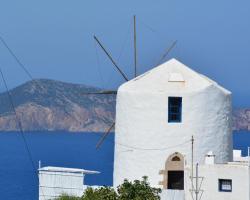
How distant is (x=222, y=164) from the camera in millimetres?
36500

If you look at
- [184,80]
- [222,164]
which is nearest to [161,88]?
[184,80]

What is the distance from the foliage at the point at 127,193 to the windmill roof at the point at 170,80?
172 inches

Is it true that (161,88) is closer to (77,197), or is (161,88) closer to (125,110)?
(125,110)

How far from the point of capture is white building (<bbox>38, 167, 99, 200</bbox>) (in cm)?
3969

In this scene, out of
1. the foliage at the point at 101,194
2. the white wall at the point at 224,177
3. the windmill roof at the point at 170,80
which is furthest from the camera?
the windmill roof at the point at 170,80

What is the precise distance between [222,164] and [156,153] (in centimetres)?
313

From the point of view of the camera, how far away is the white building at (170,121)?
1507 inches

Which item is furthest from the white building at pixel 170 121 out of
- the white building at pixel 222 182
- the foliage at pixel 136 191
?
the foliage at pixel 136 191

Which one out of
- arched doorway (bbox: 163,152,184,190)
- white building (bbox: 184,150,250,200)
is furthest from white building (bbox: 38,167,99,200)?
white building (bbox: 184,150,250,200)

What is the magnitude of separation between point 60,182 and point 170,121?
522 centimetres

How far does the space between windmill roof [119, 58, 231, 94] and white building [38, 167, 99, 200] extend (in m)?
3.92

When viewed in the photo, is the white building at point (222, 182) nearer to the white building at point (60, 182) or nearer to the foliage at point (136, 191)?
the foliage at point (136, 191)

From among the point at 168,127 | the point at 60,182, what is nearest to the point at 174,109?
the point at 168,127

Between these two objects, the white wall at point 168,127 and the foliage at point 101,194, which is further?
the white wall at point 168,127
